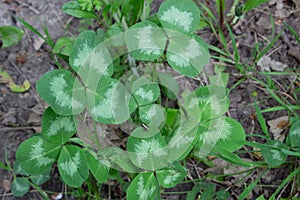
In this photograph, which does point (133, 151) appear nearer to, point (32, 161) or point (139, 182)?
point (139, 182)

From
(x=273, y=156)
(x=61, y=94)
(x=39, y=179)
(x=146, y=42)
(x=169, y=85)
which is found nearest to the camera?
(x=61, y=94)

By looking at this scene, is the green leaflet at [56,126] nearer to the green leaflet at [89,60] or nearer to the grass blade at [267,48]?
the green leaflet at [89,60]

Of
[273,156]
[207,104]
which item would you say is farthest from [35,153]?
[273,156]

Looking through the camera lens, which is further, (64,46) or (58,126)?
(64,46)

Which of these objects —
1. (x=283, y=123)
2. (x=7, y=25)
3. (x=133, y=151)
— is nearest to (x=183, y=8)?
(x=133, y=151)

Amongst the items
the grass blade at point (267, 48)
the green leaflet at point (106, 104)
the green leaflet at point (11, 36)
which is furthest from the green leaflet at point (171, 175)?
the green leaflet at point (11, 36)

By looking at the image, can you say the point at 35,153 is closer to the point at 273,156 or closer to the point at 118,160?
the point at 118,160

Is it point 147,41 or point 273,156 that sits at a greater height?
point 147,41
